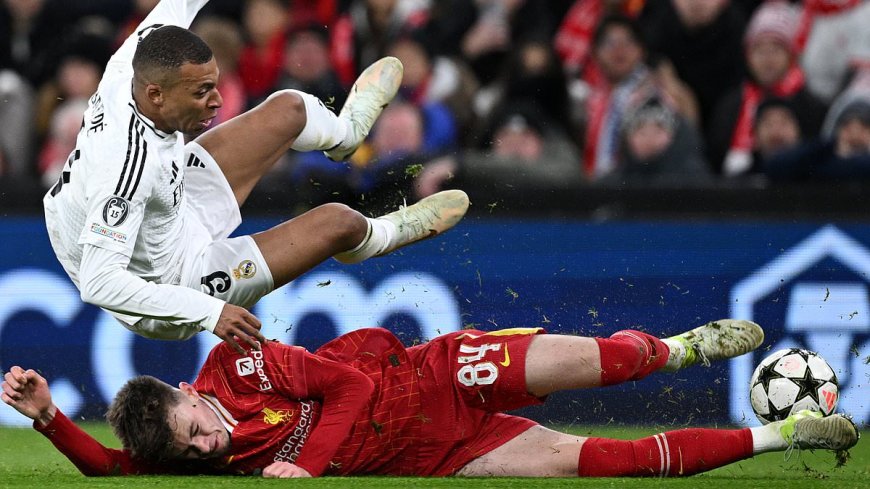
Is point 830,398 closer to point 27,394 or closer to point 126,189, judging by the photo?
point 126,189

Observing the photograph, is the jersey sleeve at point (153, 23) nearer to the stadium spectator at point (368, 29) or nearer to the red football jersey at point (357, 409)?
the red football jersey at point (357, 409)

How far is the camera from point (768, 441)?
574 centimetres

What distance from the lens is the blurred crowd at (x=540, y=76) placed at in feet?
31.3

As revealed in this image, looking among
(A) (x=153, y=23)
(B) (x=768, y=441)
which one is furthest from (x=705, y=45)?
(A) (x=153, y=23)

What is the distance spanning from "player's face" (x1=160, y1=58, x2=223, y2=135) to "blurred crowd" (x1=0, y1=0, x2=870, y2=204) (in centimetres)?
329

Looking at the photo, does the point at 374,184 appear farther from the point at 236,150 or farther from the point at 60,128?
the point at 60,128

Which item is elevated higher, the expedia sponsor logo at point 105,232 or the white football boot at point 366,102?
the white football boot at point 366,102

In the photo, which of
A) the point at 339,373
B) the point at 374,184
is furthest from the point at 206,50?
the point at 374,184

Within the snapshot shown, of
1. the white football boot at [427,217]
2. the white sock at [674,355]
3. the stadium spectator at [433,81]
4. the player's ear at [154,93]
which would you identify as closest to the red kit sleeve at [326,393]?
the white football boot at [427,217]

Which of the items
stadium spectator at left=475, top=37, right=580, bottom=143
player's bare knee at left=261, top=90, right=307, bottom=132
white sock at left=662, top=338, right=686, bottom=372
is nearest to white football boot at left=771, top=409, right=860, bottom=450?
white sock at left=662, top=338, right=686, bottom=372

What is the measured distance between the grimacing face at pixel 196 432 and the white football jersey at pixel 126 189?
464 millimetres

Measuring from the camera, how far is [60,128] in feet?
33.2

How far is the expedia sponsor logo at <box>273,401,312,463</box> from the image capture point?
5.77 meters

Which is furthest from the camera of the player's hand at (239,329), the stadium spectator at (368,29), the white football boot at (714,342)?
the stadium spectator at (368,29)
